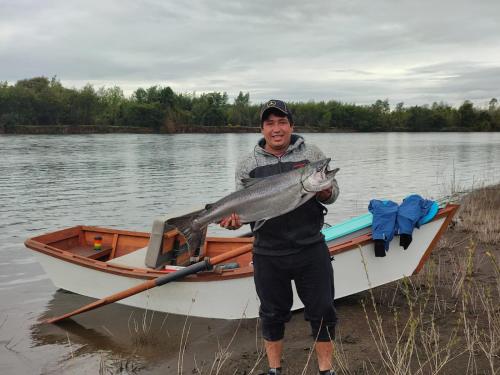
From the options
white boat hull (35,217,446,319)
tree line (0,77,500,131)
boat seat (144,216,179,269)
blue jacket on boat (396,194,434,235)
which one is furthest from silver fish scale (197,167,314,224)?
tree line (0,77,500,131)

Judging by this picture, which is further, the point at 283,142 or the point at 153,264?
the point at 153,264

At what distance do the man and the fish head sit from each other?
0.16 metres

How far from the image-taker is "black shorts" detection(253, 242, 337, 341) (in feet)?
13.0

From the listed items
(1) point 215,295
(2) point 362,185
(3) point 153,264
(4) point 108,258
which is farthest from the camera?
(2) point 362,185

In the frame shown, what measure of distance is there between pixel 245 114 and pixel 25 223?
108 meters

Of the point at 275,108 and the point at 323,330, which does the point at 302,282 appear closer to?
the point at 323,330

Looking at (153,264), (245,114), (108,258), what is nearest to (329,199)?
(153,264)

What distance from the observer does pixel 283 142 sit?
4.03 metres

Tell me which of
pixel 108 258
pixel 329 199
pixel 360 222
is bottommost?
pixel 108 258

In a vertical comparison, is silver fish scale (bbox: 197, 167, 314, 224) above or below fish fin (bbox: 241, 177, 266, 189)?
below

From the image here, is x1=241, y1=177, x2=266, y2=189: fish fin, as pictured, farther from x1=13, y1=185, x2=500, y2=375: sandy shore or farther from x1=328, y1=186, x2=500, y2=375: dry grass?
x1=13, y1=185, x2=500, y2=375: sandy shore

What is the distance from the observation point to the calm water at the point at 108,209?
653 cm

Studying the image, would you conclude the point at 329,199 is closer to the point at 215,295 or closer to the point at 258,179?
the point at 258,179

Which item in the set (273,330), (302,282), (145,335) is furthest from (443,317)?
(145,335)
